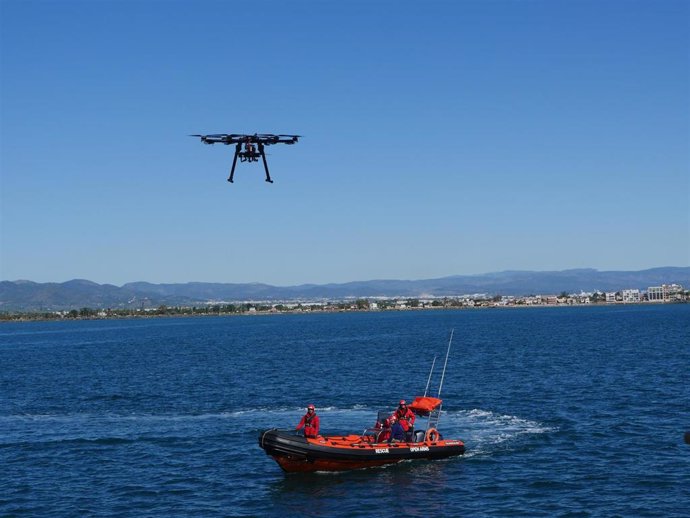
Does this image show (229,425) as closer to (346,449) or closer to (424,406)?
(346,449)

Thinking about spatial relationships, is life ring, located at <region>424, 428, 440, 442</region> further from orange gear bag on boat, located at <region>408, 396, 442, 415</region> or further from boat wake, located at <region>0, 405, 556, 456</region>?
boat wake, located at <region>0, 405, 556, 456</region>

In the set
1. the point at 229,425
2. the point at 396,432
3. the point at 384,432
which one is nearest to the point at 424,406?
the point at 396,432

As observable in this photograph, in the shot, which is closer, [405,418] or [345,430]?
[405,418]

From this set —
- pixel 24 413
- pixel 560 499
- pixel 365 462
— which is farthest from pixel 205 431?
pixel 560 499

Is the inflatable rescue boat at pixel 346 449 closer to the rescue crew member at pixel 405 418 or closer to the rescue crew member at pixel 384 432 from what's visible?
the rescue crew member at pixel 384 432

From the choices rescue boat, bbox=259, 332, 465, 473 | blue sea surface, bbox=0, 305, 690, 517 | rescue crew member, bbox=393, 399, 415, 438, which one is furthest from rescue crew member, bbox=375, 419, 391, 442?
blue sea surface, bbox=0, 305, 690, 517

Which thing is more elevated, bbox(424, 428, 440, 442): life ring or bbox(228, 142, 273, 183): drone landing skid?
bbox(228, 142, 273, 183): drone landing skid

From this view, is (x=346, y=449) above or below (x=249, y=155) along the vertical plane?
below
